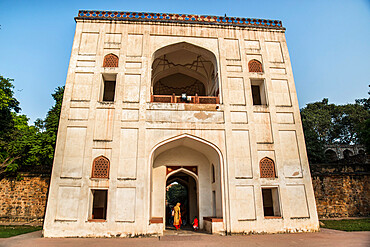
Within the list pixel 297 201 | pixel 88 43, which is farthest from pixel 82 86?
pixel 297 201

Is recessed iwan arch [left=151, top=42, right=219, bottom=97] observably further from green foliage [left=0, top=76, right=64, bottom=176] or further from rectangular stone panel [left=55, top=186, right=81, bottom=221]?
green foliage [left=0, top=76, right=64, bottom=176]

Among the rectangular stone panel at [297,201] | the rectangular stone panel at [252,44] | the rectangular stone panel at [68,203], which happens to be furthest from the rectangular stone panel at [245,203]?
the rectangular stone panel at [252,44]

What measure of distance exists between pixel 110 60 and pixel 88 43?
1.40m

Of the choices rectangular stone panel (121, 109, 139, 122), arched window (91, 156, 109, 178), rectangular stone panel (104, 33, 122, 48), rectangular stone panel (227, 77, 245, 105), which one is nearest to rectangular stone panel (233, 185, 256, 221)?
rectangular stone panel (227, 77, 245, 105)

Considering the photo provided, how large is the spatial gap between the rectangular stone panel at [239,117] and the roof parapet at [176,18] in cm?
485

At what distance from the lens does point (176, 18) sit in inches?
474

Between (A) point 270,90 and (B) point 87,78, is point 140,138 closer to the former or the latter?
(B) point 87,78

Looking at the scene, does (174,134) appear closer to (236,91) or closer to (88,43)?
(236,91)

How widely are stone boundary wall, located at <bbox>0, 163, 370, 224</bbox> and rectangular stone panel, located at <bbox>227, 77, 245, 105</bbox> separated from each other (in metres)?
8.36

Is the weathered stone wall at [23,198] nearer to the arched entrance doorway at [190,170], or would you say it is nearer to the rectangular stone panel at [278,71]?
the arched entrance doorway at [190,170]

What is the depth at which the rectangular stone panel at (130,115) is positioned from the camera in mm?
9820

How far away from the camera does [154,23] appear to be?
1176cm

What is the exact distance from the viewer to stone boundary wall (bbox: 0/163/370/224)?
1345 centimetres

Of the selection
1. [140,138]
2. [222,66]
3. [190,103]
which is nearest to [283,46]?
[222,66]
